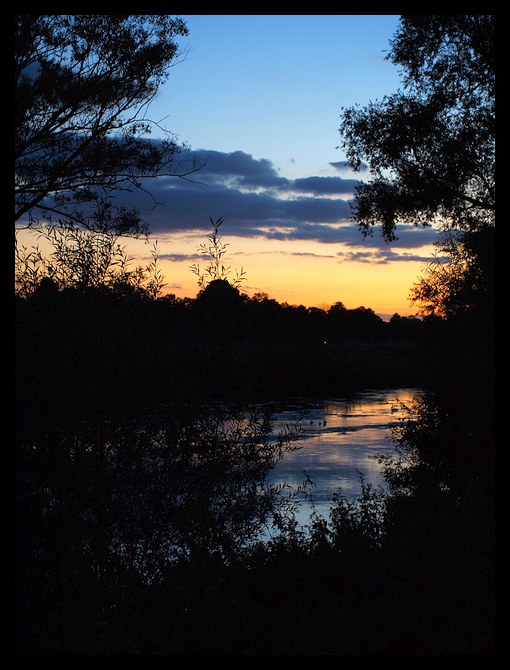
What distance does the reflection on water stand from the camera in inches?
756

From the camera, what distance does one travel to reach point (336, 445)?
2575 cm

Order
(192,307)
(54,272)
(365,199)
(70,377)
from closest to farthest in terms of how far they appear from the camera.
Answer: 1. (70,377)
2. (54,272)
3. (192,307)
4. (365,199)

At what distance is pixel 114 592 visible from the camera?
6496mm

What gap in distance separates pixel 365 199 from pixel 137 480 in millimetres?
10653

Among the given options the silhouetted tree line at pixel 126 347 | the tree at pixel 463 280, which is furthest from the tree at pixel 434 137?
the silhouetted tree line at pixel 126 347

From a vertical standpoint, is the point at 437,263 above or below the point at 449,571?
above

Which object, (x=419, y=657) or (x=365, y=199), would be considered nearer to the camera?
(x=419, y=657)

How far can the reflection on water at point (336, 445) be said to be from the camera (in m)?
19.2

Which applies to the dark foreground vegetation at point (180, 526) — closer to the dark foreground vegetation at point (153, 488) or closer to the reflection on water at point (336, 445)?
the dark foreground vegetation at point (153, 488)

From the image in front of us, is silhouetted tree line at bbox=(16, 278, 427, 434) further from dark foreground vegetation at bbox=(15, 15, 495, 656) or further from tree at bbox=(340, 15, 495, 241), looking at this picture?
tree at bbox=(340, 15, 495, 241)

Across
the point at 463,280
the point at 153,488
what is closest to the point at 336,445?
the point at 463,280

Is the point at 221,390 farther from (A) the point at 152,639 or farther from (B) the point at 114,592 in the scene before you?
(A) the point at 152,639

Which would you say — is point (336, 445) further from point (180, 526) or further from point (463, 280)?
point (180, 526)

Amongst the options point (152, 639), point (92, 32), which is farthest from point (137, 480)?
point (92, 32)
